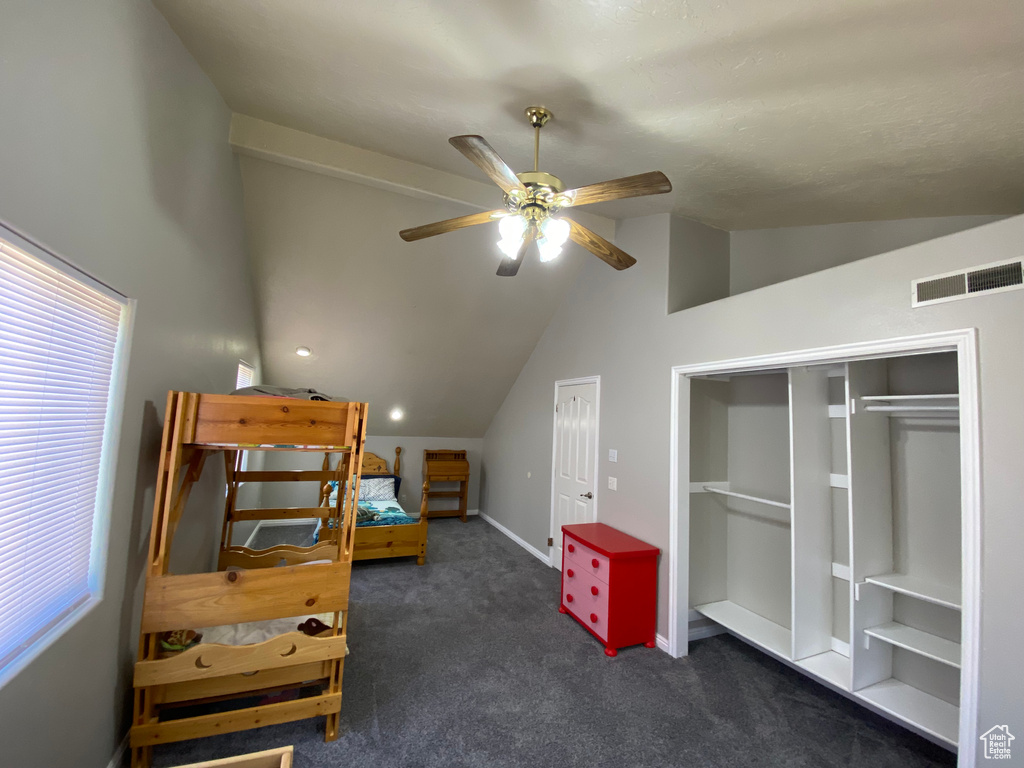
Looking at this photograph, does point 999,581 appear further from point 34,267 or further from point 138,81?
point 138,81

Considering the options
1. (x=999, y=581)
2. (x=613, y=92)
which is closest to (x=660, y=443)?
(x=999, y=581)

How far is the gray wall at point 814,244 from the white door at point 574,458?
155cm

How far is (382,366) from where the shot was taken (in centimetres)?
513

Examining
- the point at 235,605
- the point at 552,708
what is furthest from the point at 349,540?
the point at 552,708

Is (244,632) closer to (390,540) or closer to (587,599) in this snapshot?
(587,599)

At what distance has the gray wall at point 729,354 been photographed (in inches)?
62.7

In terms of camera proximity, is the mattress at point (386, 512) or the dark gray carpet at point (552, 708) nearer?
the dark gray carpet at point (552, 708)

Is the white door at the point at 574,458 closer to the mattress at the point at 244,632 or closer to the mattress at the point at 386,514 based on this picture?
the mattress at the point at 386,514

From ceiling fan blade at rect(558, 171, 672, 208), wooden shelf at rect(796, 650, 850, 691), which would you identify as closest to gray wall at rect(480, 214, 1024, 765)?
wooden shelf at rect(796, 650, 850, 691)

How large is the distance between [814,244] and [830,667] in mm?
2667

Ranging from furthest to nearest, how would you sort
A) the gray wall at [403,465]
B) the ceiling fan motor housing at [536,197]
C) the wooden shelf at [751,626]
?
the gray wall at [403,465]
the wooden shelf at [751,626]
the ceiling fan motor housing at [536,197]

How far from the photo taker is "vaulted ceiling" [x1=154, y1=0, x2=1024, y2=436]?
149 cm

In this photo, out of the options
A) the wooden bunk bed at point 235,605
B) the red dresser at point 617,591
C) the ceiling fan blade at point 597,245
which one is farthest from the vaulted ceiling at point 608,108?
the red dresser at point 617,591

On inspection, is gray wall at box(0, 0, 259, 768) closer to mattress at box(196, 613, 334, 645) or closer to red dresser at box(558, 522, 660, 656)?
mattress at box(196, 613, 334, 645)
